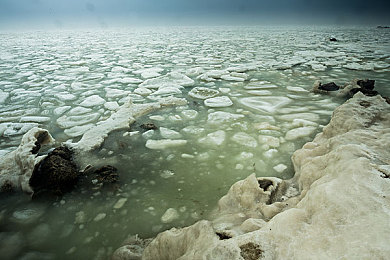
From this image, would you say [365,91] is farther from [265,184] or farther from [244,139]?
[265,184]

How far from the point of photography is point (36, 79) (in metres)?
4.12

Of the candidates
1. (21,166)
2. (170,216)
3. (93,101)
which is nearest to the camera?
(170,216)

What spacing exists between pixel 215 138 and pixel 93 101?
72.1 inches

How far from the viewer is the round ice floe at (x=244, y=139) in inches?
72.7

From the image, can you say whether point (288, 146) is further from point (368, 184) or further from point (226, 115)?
point (368, 184)

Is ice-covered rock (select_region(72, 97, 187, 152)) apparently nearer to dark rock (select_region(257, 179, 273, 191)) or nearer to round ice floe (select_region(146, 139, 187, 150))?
round ice floe (select_region(146, 139, 187, 150))

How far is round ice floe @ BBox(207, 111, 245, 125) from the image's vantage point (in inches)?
89.5

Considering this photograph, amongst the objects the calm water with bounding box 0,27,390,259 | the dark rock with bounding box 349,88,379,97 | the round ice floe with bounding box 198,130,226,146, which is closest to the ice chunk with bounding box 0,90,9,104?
the calm water with bounding box 0,27,390,259

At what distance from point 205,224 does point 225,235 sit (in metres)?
0.08

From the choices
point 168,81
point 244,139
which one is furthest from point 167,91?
point 244,139

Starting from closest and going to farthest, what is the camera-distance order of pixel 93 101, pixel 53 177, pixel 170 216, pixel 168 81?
pixel 170 216
pixel 53 177
pixel 93 101
pixel 168 81

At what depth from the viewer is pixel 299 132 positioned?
199cm

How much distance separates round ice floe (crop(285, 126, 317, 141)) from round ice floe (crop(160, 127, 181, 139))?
0.96m

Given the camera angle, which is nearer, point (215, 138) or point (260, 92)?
point (215, 138)
